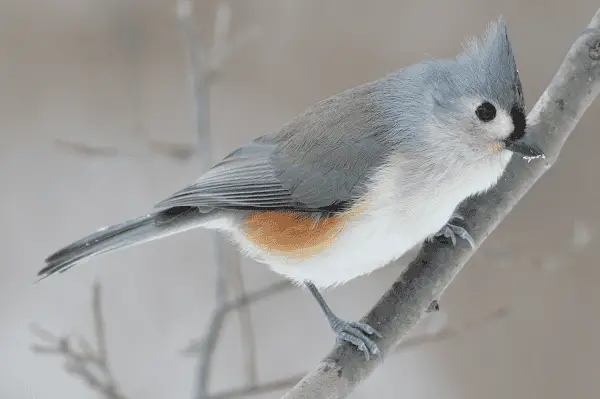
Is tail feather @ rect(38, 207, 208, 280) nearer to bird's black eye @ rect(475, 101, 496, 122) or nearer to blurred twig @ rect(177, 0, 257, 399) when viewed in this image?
blurred twig @ rect(177, 0, 257, 399)

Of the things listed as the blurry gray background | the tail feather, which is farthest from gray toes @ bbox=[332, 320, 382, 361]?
the blurry gray background

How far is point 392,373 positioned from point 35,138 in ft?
4.77

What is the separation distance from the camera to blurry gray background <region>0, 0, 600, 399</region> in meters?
2.15

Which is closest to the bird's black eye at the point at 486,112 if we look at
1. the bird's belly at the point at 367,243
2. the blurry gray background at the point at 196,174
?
the bird's belly at the point at 367,243

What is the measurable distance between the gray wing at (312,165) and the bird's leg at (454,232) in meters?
0.18

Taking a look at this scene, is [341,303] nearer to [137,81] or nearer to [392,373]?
[392,373]

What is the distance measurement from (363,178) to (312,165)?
0.11 meters

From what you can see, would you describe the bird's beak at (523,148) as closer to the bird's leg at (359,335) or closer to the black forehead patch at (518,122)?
the black forehead patch at (518,122)

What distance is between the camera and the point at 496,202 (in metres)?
1.28

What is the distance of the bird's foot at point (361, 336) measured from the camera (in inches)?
44.7

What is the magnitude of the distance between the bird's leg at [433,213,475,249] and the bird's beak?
18cm

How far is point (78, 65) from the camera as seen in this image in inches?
98.2

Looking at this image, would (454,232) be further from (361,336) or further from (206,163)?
(206,163)

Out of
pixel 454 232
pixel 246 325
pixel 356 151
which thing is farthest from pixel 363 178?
pixel 246 325
